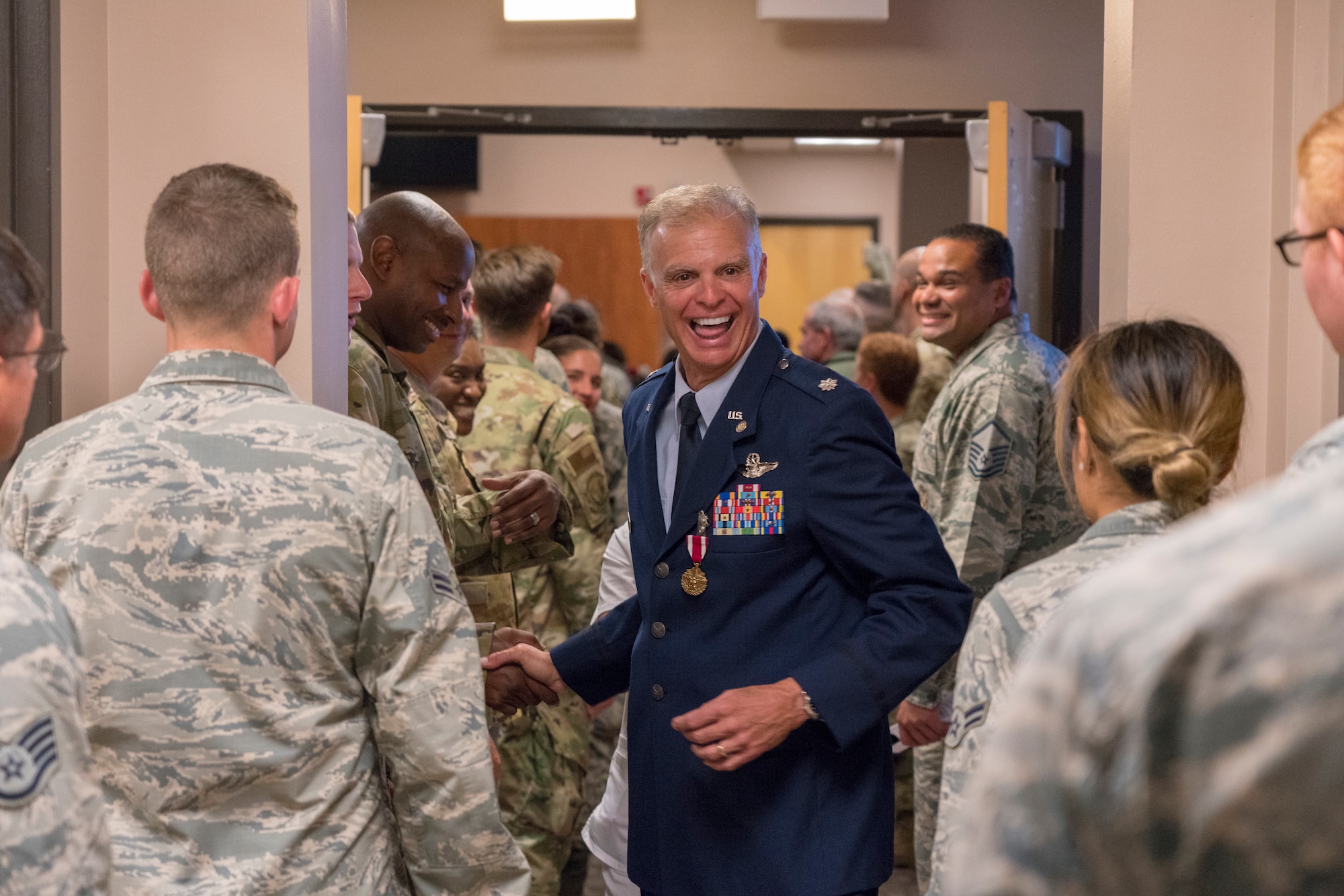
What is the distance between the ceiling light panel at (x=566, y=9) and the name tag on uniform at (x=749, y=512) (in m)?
3.95

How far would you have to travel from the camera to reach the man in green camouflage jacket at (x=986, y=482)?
321cm

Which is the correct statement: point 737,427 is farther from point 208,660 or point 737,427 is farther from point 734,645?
point 208,660

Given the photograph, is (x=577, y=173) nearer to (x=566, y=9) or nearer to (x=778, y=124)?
(x=566, y=9)

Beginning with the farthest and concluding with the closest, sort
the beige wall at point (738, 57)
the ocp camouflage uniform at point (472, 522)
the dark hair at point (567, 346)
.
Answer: the beige wall at point (738, 57) < the dark hair at point (567, 346) < the ocp camouflage uniform at point (472, 522)

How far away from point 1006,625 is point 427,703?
679 millimetres

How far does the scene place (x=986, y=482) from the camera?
10.6 ft

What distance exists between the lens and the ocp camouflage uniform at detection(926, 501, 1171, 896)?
1.39m

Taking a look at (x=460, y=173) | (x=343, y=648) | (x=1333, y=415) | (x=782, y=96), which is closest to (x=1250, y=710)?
(x=343, y=648)

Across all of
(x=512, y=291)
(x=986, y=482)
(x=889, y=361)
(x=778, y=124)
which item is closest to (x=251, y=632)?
(x=986, y=482)

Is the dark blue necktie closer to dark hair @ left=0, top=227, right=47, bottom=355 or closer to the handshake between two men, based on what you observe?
the handshake between two men

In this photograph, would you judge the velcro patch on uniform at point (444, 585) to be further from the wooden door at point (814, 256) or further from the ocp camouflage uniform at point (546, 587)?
the wooden door at point (814, 256)

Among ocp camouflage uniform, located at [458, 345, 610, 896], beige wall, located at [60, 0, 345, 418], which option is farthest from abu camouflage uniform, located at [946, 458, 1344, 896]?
ocp camouflage uniform, located at [458, 345, 610, 896]

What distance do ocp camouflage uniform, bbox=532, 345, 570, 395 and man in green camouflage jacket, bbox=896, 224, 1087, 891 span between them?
153cm

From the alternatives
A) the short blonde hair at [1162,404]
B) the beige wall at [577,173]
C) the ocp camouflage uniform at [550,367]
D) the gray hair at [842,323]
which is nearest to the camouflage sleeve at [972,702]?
the short blonde hair at [1162,404]
